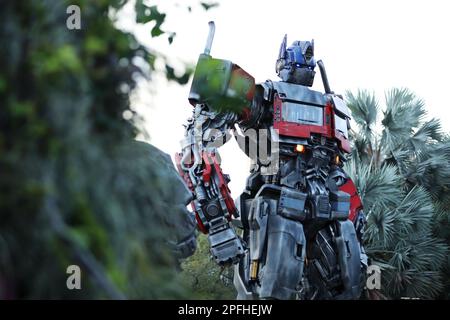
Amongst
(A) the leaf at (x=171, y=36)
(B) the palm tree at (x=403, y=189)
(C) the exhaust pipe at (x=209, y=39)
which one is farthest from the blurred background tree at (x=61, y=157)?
(B) the palm tree at (x=403, y=189)

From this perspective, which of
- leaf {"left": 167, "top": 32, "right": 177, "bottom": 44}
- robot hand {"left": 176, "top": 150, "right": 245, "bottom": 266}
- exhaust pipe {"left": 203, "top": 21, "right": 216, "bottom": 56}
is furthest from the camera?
robot hand {"left": 176, "top": 150, "right": 245, "bottom": 266}

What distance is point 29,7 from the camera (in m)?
2.18

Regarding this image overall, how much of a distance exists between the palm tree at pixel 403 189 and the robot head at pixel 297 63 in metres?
4.98

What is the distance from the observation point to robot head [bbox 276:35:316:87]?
26.8 feet

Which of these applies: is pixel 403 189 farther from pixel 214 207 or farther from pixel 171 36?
pixel 171 36

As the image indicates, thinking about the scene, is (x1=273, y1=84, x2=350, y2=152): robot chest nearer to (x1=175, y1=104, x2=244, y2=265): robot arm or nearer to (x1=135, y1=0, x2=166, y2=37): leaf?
(x1=175, y1=104, x2=244, y2=265): robot arm

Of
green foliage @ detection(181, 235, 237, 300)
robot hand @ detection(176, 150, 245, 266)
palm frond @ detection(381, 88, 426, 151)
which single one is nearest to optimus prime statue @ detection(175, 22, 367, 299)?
robot hand @ detection(176, 150, 245, 266)

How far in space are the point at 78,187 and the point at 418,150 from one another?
41.8 ft

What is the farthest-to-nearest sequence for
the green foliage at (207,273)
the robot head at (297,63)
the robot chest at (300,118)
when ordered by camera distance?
the green foliage at (207,273) < the robot head at (297,63) < the robot chest at (300,118)

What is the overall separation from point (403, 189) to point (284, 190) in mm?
6983

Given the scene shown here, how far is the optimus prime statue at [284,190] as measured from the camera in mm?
7301

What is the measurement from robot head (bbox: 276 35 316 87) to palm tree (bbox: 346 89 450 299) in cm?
498

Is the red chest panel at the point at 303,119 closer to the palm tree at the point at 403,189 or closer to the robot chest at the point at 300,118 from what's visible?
the robot chest at the point at 300,118
